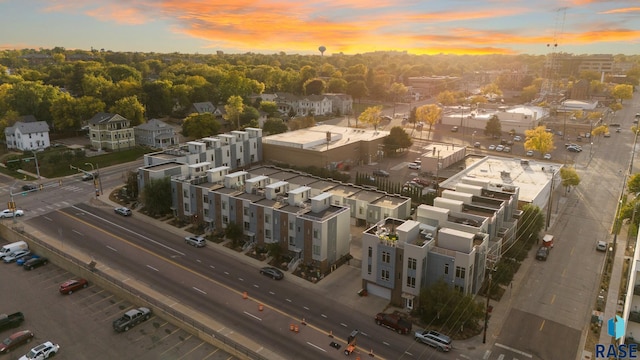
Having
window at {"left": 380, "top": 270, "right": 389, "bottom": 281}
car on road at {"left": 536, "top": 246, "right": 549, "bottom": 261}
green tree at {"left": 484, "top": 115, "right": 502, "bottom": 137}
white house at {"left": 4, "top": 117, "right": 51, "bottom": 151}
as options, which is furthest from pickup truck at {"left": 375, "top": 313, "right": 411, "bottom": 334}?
white house at {"left": 4, "top": 117, "right": 51, "bottom": 151}

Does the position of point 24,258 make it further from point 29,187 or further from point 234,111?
point 234,111

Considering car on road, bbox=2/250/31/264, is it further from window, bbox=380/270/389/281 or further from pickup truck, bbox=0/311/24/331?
window, bbox=380/270/389/281

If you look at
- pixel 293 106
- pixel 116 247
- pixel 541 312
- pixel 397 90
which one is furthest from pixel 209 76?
pixel 541 312

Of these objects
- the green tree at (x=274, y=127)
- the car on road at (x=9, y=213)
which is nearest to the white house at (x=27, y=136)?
the car on road at (x=9, y=213)

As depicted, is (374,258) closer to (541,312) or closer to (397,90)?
(541,312)

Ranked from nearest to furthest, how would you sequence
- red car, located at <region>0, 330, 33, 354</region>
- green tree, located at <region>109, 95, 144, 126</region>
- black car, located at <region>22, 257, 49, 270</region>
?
red car, located at <region>0, 330, 33, 354</region>
black car, located at <region>22, 257, 49, 270</region>
green tree, located at <region>109, 95, 144, 126</region>

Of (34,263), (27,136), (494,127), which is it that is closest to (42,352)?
(34,263)

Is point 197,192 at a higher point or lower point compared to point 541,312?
higher
